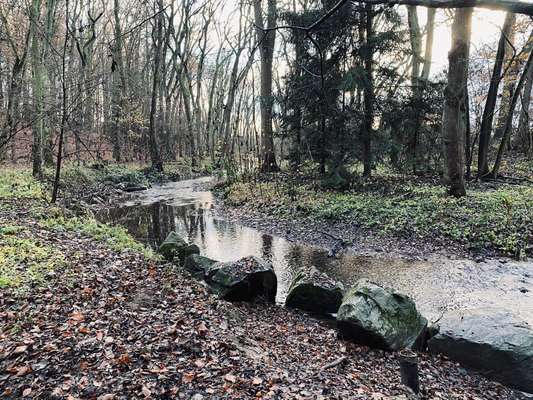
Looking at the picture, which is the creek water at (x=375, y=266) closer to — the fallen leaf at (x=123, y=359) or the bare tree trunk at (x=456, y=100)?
the fallen leaf at (x=123, y=359)

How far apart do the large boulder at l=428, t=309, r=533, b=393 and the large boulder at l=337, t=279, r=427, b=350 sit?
36 centimetres

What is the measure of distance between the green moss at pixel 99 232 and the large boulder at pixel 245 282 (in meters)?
1.62

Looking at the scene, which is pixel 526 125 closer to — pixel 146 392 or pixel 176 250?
pixel 176 250

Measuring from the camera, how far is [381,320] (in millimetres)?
5492

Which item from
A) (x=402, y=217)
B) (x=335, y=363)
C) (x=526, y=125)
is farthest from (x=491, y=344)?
(x=526, y=125)

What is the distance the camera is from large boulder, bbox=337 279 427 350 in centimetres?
537

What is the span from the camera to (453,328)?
5355mm

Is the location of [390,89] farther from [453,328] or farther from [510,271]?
[453,328]

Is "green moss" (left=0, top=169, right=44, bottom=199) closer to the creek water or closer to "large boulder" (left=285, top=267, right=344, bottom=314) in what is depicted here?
the creek water

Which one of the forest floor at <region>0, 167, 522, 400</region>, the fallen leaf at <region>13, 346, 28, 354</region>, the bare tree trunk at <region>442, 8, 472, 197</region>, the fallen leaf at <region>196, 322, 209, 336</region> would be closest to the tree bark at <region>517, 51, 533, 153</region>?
the bare tree trunk at <region>442, 8, 472, 197</region>

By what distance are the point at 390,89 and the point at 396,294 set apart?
34.7ft

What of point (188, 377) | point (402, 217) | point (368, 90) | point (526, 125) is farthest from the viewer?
point (526, 125)

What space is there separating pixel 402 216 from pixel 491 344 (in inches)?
237

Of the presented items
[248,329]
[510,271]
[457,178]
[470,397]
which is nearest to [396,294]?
[470,397]
